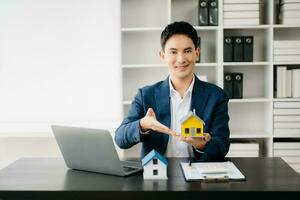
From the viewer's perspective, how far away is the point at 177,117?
199 centimetres

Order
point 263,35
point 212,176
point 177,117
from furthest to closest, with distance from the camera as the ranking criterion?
point 263,35 → point 177,117 → point 212,176

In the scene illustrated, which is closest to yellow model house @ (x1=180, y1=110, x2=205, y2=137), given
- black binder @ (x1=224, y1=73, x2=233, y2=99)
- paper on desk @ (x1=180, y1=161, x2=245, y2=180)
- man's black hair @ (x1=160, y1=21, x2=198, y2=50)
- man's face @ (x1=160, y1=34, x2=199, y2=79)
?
paper on desk @ (x1=180, y1=161, x2=245, y2=180)

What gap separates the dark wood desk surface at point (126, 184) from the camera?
4.44 ft

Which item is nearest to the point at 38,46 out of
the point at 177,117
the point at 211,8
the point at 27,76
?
the point at 27,76

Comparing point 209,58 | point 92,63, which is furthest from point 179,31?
point 92,63

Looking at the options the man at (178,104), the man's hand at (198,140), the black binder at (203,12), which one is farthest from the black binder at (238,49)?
the man's hand at (198,140)

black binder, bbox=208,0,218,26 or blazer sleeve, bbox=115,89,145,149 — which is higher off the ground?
black binder, bbox=208,0,218,26

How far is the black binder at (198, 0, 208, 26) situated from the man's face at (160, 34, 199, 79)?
1.43 metres

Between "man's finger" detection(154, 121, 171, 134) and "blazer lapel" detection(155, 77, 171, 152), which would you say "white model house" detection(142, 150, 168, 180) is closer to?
"man's finger" detection(154, 121, 171, 134)

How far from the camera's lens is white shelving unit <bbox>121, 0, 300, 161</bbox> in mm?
3453

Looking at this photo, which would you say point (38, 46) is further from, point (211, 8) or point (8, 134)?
point (211, 8)

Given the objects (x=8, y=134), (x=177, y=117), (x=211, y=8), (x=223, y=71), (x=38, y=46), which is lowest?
(x=8, y=134)

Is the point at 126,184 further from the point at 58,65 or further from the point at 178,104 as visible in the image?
A: the point at 58,65

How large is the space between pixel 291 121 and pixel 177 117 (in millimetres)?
1722
